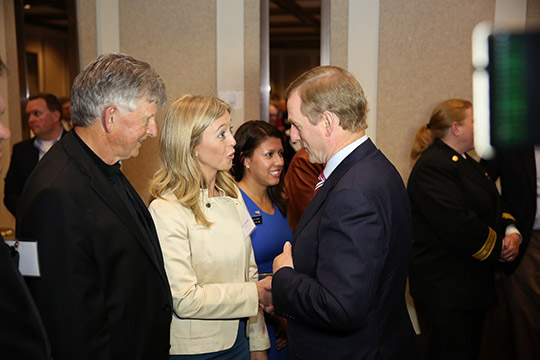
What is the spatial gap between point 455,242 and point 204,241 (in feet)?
5.17

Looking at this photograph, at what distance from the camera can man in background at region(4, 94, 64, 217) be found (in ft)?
12.4

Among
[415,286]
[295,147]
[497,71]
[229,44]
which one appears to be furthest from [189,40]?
[497,71]

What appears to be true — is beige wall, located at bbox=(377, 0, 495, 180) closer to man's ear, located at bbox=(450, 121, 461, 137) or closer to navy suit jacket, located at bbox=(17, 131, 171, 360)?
man's ear, located at bbox=(450, 121, 461, 137)

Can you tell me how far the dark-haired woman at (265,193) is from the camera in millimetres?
2318

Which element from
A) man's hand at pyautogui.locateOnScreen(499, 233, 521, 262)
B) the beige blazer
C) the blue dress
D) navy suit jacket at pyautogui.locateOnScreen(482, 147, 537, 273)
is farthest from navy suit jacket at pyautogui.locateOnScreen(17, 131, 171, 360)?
navy suit jacket at pyautogui.locateOnScreen(482, 147, 537, 273)

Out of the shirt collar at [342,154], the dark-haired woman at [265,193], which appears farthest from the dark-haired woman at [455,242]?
the shirt collar at [342,154]

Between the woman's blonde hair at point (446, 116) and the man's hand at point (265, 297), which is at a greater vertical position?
the woman's blonde hair at point (446, 116)

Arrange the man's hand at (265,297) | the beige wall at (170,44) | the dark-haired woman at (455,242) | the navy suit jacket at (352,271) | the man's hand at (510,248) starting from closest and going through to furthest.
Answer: the navy suit jacket at (352,271) < the man's hand at (265,297) < the dark-haired woman at (455,242) < the man's hand at (510,248) < the beige wall at (170,44)

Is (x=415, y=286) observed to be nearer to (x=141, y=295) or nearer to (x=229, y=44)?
(x=141, y=295)

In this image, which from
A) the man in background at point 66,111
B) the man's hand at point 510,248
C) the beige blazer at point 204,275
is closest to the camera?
the beige blazer at point 204,275

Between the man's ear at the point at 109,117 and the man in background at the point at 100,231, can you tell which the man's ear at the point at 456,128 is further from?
the man's ear at the point at 109,117

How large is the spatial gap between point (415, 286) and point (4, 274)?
242 cm

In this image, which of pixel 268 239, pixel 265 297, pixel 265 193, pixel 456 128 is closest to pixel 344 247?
pixel 265 297

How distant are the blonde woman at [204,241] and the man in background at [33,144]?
8.04 ft
